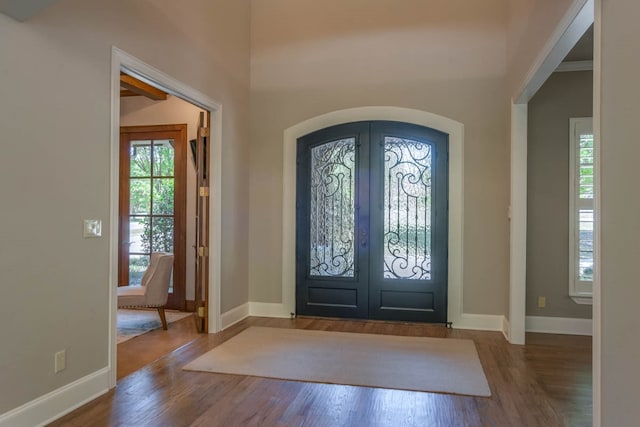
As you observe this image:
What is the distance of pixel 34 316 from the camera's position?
7.96ft

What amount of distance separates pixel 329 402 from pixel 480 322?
2.60 meters

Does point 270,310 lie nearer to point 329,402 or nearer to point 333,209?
point 333,209

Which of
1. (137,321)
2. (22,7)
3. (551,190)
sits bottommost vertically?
(137,321)

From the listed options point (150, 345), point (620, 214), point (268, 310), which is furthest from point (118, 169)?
point (620, 214)

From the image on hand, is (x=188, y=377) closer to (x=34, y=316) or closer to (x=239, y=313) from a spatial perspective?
(x=34, y=316)

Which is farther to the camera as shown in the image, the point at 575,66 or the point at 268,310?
the point at 268,310

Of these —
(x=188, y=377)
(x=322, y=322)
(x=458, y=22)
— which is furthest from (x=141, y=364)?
(x=458, y=22)

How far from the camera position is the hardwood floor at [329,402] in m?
2.58

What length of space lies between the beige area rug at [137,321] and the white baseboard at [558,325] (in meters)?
4.06

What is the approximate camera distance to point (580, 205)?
4582 millimetres

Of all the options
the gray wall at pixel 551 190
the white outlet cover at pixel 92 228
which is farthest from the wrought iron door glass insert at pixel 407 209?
the white outlet cover at pixel 92 228

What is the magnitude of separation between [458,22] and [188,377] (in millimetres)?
4572

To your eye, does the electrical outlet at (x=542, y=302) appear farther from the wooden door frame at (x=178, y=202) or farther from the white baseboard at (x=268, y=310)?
the wooden door frame at (x=178, y=202)

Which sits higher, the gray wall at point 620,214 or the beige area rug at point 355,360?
the gray wall at point 620,214
